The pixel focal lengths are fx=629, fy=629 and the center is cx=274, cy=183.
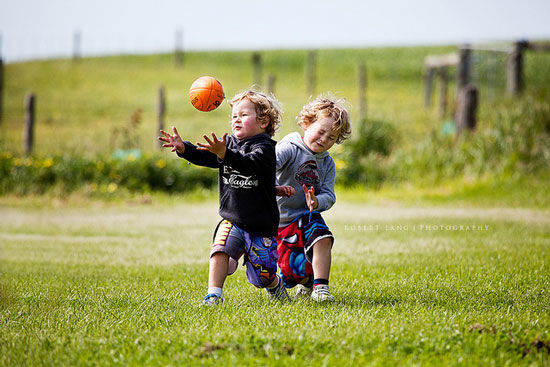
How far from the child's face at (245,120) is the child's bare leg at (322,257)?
996mm

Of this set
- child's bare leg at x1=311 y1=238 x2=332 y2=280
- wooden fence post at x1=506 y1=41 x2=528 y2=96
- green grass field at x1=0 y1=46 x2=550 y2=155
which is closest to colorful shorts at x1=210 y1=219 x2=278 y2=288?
child's bare leg at x1=311 y1=238 x2=332 y2=280

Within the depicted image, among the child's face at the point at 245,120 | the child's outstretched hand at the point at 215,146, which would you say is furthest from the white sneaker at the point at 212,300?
the child's face at the point at 245,120

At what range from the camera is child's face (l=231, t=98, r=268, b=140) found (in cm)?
475

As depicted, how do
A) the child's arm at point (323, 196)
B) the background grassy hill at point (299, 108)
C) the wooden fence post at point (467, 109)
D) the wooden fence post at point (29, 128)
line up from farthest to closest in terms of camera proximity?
1. the wooden fence post at point (467, 109)
2. the wooden fence post at point (29, 128)
3. the background grassy hill at point (299, 108)
4. the child's arm at point (323, 196)

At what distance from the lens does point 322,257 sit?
4898mm

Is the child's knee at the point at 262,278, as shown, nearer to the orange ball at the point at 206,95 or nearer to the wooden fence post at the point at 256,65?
the orange ball at the point at 206,95

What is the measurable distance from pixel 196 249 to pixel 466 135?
30.5ft

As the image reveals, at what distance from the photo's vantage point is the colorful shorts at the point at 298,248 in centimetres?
498

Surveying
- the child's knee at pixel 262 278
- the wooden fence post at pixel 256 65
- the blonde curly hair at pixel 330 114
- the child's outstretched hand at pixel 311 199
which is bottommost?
the child's knee at pixel 262 278

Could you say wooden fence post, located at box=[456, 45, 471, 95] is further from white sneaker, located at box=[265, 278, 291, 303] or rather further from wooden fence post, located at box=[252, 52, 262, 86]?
white sneaker, located at box=[265, 278, 291, 303]

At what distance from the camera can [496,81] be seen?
2036cm

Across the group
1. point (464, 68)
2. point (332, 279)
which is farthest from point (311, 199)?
point (464, 68)

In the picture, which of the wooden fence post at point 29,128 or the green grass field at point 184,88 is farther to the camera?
the green grass field at point 184,88

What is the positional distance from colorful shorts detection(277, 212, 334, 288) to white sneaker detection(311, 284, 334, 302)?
0.79 ft
